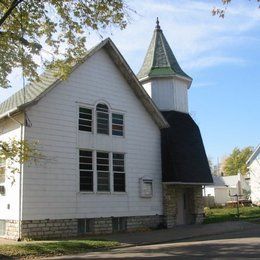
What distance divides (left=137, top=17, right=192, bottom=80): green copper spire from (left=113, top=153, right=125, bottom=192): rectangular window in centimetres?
690

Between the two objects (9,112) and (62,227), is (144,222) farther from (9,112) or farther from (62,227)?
(9,112)

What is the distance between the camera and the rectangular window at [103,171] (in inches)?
897

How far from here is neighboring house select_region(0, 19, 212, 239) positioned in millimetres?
20172

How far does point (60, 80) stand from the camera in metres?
21.2

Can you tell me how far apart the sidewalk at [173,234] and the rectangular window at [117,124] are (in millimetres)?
5135

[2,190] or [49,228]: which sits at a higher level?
[2,190]

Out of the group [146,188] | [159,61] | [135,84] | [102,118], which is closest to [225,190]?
[159,61]

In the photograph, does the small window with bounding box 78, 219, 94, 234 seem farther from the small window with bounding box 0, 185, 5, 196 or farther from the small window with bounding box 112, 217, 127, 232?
the small window with bounding box 0, 185, 5, 196

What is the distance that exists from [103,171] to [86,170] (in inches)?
45.6

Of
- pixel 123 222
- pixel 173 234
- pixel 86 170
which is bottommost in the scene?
pixel 173 234

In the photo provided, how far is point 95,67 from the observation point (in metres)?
23.5

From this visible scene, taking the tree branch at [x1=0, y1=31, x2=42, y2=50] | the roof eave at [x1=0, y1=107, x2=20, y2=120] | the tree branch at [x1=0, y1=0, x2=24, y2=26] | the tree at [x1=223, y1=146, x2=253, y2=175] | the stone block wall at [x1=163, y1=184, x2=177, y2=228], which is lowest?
the stone block wall at [x1=163, y1=184, x2=177, y2=228]

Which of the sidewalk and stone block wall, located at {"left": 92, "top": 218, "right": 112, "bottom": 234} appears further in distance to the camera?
stone block wall, located at {"left": 92, "top": 218, "right": 112, "bottom": 234}

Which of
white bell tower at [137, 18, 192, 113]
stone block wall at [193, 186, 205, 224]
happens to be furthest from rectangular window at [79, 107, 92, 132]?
stone block wall at [193, 186, 205, 224]
